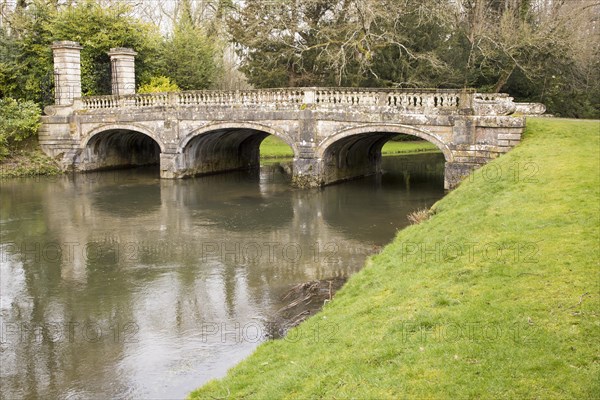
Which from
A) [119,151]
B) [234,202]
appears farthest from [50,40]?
[234,202]

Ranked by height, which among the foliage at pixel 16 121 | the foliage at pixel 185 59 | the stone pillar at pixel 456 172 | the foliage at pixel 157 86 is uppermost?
the foliage at pixel 185 59

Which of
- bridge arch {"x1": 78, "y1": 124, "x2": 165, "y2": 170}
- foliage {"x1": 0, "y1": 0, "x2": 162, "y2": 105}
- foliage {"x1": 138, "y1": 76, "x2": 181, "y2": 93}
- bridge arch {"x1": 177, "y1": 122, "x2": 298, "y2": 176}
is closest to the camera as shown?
bridge arch {"x1": 177, "y1": 122, "x2": 298, "y2": 176}

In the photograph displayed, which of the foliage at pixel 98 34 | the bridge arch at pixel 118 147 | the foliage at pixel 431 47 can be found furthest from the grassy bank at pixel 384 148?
the foliage at pixel 98 34

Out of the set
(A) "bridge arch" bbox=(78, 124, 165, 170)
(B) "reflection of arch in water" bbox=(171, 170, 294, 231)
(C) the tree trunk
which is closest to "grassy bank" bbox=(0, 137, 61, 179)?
(A) "bridge arch" bbox=(78, 124, 165, 170)

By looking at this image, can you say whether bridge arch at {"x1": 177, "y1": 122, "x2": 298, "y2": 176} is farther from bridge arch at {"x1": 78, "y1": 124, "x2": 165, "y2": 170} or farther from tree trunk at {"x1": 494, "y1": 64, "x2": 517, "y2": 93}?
tree trunk at {"x1": 494, "y1": 64, "x2": 517, "y2": 93}

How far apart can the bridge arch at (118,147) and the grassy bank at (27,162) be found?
1.44 metres

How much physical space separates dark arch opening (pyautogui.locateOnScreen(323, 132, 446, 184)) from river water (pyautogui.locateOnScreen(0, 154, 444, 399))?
864mm

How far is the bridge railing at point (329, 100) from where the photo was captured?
20781mm

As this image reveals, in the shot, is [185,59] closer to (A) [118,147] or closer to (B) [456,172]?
(A) [118,147]

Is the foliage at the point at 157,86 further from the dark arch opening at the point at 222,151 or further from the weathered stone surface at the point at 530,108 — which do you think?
the weathered stone surface at the point at 530,108

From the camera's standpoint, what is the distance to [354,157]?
27703mm

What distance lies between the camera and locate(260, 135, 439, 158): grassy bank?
122ft

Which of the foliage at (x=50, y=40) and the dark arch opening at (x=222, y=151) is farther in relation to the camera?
the foliage at (x=50, y=40)

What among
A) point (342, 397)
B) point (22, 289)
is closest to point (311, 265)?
point (22, 289)
